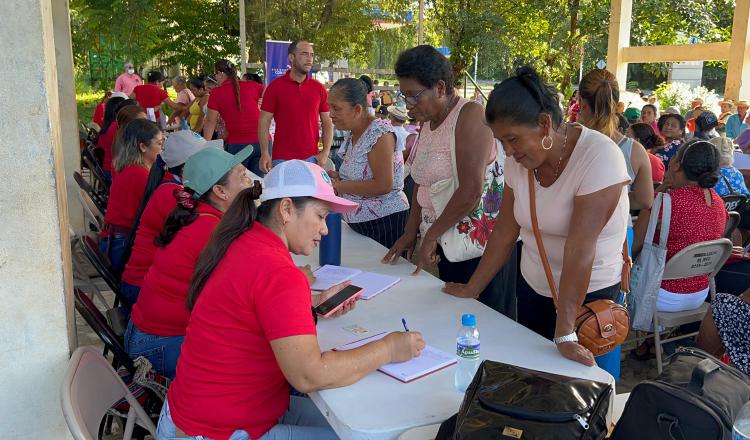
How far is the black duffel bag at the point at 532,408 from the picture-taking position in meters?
1.27

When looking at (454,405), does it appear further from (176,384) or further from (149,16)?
(149,16)

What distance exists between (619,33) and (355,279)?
14.2m

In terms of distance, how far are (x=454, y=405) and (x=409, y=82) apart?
147 centimetres

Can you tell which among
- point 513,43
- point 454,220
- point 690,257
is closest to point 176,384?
point 454,220

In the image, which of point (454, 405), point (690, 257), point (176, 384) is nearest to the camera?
point (454, 405)

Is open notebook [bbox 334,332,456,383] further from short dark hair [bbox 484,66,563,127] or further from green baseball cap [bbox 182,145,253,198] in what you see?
green baseball cap [bbox 182,145,253,198]

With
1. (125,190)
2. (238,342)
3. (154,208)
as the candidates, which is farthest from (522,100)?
(125,190)

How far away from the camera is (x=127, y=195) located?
371cm

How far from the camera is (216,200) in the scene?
2.58 metres

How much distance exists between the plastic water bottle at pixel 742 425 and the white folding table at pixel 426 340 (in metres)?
0.42

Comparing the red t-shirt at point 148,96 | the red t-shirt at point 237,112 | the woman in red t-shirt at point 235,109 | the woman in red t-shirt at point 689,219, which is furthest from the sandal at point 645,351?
the red t-shirt at point 148,96

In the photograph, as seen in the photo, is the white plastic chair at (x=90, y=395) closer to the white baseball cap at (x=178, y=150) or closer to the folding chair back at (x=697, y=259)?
the white baseball cap at (x=178, y=150)

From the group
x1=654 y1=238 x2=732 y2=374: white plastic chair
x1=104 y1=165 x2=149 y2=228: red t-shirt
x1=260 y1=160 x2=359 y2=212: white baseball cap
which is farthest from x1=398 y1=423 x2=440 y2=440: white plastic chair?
x1=104 y1=165 x2=149 y2=228: red t-shirt

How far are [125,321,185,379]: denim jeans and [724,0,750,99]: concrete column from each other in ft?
43.2
